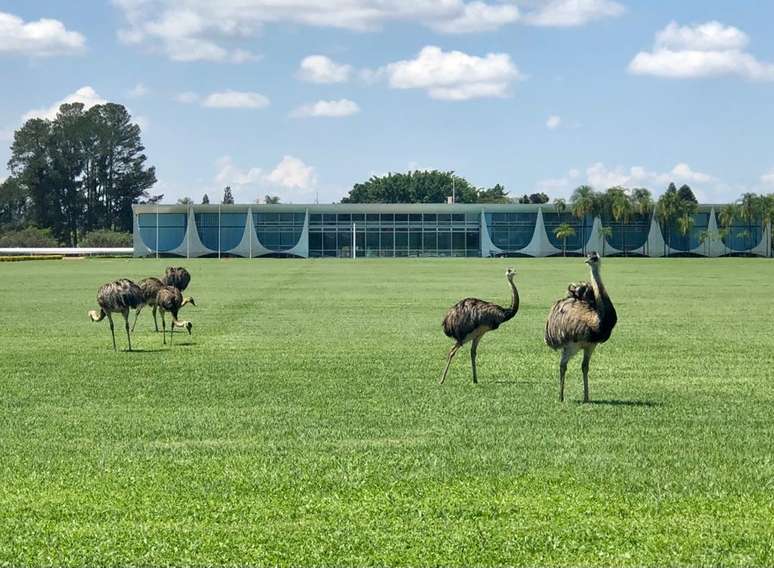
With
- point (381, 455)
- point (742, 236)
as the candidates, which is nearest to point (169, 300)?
point (381, 455)

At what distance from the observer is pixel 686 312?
3275 centimetres

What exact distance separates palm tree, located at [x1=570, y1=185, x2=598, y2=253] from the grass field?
349 feet

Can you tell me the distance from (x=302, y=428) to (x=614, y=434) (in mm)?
3377

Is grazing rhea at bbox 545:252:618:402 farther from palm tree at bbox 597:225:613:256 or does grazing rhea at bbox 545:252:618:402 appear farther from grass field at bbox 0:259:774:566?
palm tree at bbox 597:225:613:256

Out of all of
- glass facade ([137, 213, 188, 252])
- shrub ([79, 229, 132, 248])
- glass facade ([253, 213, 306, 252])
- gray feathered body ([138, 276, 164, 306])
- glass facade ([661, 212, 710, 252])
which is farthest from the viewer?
shrub ([79, 229, 132, 248])

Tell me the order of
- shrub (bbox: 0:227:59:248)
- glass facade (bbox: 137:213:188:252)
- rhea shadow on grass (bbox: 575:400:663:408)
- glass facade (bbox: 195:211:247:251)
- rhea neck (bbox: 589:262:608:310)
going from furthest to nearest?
shrub (bbox: 0:227:59:248)
glass facade (bbox: 195:211:247:251)
glass facade (bbox: 137:213:188:252)
rhea shadow on grass (bbox: 575:400:663:408)
rhea neck (bbox: 589:262:608:310)

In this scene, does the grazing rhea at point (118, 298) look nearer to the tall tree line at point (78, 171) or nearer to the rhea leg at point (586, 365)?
the rhea leg at point (586, 365)

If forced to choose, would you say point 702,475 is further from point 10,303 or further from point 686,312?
point 10,303

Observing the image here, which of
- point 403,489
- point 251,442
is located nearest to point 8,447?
point 251,442

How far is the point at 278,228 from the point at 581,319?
119795 millimetres

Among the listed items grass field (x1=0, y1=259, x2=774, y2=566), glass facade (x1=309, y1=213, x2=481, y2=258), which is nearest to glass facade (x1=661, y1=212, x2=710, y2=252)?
glass facade (x1=309, y1=213, x2=481, y2=258)

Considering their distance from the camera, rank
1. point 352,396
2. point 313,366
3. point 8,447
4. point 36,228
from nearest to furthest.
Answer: point 8,447 → point 352,396 → point 313,366 → point 36,228

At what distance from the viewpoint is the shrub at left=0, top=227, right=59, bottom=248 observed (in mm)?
147750

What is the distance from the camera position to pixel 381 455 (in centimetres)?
1127
